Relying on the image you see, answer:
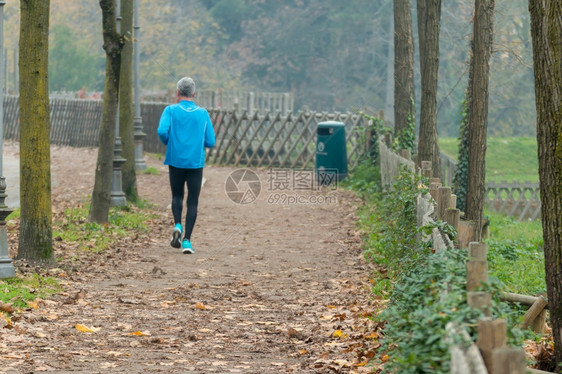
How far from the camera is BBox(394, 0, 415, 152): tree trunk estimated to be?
1927 cm

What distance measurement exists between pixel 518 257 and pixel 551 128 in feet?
29.2

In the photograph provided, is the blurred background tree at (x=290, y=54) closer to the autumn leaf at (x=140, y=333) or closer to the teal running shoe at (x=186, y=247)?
the teal running shoe at (x=186, y=247)

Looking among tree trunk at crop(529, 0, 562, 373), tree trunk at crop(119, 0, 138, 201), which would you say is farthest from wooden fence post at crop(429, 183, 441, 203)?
tree trunk at crop(119, 0, 138, 201)

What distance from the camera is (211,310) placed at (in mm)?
8750

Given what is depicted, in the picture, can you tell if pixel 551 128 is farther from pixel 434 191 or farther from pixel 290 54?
pixel 290 54

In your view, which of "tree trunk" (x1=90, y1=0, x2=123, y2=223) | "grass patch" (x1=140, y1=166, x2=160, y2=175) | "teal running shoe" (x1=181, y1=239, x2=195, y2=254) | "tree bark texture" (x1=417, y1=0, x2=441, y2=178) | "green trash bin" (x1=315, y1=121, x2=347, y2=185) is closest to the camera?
"teal running shoe" (x1=181, y1=239, x2=195, y2=254)

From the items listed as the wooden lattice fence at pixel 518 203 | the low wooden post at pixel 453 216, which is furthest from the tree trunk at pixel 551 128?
the wooden lattice fence at pixel 518 203

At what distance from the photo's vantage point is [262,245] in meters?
13.5

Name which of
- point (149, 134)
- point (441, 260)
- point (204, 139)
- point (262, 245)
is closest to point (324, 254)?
point (262, 245)

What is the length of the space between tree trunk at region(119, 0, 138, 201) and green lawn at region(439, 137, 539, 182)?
2206cm

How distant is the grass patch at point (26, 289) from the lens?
8453mm

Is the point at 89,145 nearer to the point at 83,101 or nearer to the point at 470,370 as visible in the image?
the point at 83,101

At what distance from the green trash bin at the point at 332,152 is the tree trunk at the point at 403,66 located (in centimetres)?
332

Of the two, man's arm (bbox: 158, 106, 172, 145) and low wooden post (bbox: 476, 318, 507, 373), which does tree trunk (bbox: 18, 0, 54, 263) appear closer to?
man's arm (bbox: 158, 106, 172, 145)
